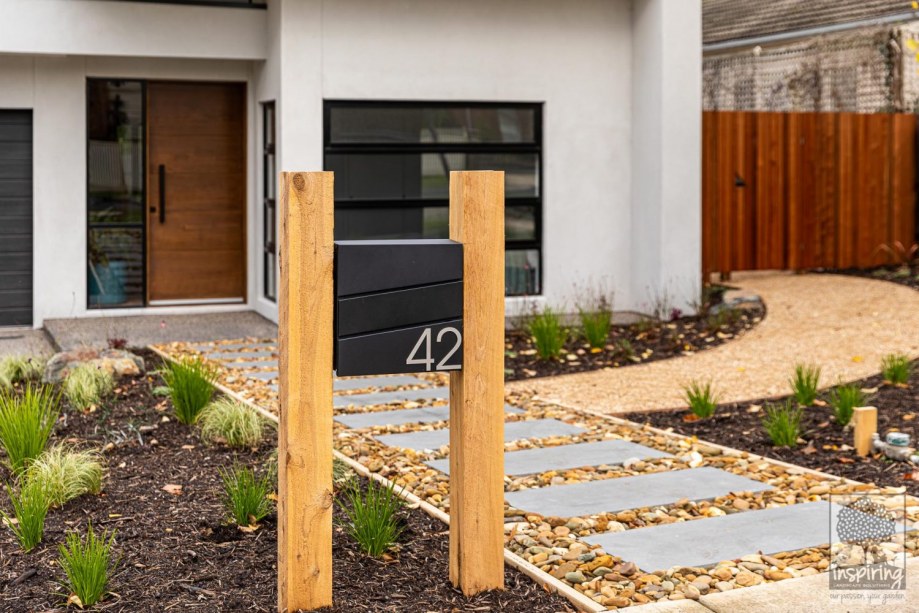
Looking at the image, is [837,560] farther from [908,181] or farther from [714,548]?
[908,181]

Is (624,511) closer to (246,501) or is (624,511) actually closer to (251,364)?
(246,501)

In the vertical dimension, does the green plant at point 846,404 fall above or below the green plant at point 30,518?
above

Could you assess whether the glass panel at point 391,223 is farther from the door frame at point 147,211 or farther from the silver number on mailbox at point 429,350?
the silver number on mailbox at point 429,350

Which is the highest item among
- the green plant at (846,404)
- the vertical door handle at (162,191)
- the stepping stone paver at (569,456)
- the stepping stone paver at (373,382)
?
the vertical door handle at (162,191)

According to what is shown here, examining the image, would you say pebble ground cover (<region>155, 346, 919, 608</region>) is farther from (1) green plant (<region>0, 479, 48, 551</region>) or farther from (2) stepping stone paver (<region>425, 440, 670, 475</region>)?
(1) green plant (<region>0, 479, 48, 551</region>)

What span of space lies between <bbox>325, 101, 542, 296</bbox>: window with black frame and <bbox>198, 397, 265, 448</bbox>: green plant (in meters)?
5.08

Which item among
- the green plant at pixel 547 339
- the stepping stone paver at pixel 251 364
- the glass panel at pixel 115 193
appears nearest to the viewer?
the stepping stone paver at pixel 251 364

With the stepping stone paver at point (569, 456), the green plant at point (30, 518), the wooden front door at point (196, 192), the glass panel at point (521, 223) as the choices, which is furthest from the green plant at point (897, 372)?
the wooden front door at point (196, 192)

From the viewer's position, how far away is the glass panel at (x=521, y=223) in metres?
12.2

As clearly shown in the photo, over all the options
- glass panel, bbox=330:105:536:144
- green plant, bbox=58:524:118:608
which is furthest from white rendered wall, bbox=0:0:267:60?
green plant, bbox=58:524:118:608

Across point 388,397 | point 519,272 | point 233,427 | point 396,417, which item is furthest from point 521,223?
point 233,427

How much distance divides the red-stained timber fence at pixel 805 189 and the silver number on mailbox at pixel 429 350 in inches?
391

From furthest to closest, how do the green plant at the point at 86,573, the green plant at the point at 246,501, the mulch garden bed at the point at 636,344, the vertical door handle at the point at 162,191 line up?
the vertical door handle at the point at 162,191 < the mulch garden bed at the point at 636,344 < the green plant at the point at 246,501 < the green plant at the point at 86,573

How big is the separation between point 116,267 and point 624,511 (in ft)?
28.0
